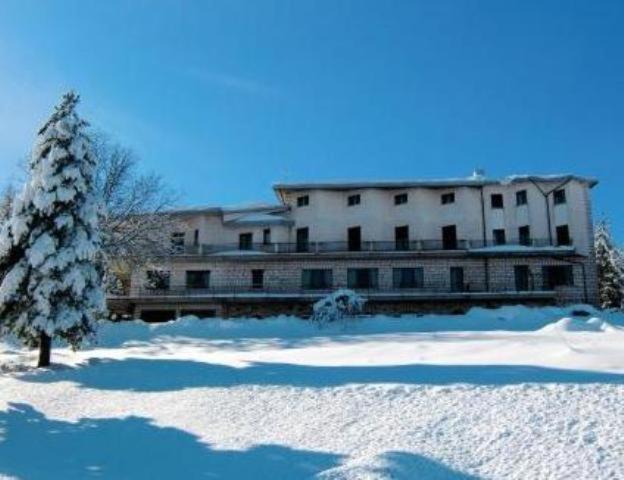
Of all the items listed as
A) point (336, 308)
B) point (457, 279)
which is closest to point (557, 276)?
point (457, 279)

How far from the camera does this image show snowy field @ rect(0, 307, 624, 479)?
29.8 ft

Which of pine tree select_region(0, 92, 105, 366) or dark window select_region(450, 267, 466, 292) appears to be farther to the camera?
dark window select_region(450, 267, 466, 292)

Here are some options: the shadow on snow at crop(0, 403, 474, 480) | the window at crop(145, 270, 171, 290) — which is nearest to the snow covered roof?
the window at crop(145, 270, 171, 290)

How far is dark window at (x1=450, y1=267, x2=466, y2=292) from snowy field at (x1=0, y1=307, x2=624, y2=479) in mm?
24761

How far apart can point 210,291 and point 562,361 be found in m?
33.1

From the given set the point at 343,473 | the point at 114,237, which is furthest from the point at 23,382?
the point at 114,237

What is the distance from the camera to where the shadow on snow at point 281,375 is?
41.0ft

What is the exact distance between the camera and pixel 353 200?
158ft

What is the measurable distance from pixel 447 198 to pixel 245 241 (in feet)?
47.9

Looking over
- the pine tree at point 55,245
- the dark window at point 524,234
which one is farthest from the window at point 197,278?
the pine tree at point 55,245

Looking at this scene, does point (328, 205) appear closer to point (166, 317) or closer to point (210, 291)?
point (210, 291)

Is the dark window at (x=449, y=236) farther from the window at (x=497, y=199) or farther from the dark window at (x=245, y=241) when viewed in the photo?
the dark window at (x=245, y=241)

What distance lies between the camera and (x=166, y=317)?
4547cm

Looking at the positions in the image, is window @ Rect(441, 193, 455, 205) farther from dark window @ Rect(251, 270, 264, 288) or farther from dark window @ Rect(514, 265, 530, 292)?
dark window @ Rect(251, 270, 264, 288)
